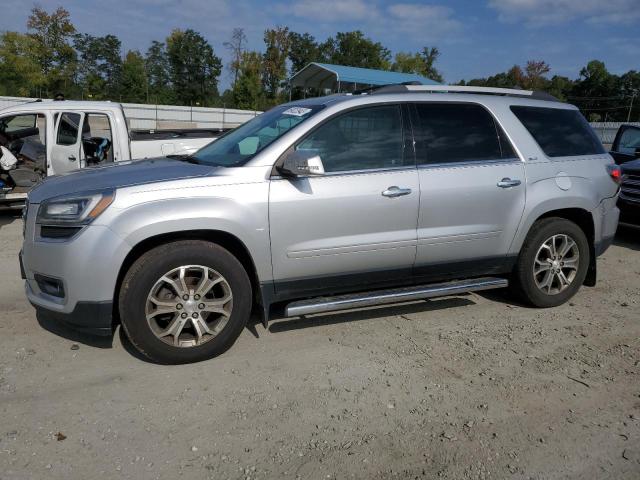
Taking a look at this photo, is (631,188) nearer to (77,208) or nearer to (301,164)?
(301,164)

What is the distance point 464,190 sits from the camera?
4199 mm

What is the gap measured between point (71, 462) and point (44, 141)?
743cm

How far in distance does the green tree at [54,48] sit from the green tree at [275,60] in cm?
2114

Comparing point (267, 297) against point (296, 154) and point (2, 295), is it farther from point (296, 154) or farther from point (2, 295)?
point (2, 295)

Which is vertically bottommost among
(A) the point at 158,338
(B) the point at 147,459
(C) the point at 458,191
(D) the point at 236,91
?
(B) the point at 147,459

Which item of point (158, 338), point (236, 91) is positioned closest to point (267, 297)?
point (158, 338)

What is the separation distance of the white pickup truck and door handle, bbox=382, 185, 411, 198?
539 centimetres

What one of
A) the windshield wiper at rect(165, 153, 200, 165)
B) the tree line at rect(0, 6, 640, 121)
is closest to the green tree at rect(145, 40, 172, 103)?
the tree line at rect(0, 6, 640, 121)

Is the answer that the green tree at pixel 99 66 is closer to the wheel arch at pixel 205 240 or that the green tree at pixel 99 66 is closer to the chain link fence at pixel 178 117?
the chain link fence at pixel 178 117

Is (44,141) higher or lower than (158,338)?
higher

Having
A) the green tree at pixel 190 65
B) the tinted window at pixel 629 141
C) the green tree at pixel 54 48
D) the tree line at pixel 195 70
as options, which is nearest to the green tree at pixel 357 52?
the tree line at pixel 195 70

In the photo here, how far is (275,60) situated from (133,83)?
54.4 feet

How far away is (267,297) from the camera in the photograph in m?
3.78

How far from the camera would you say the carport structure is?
85.4ft
